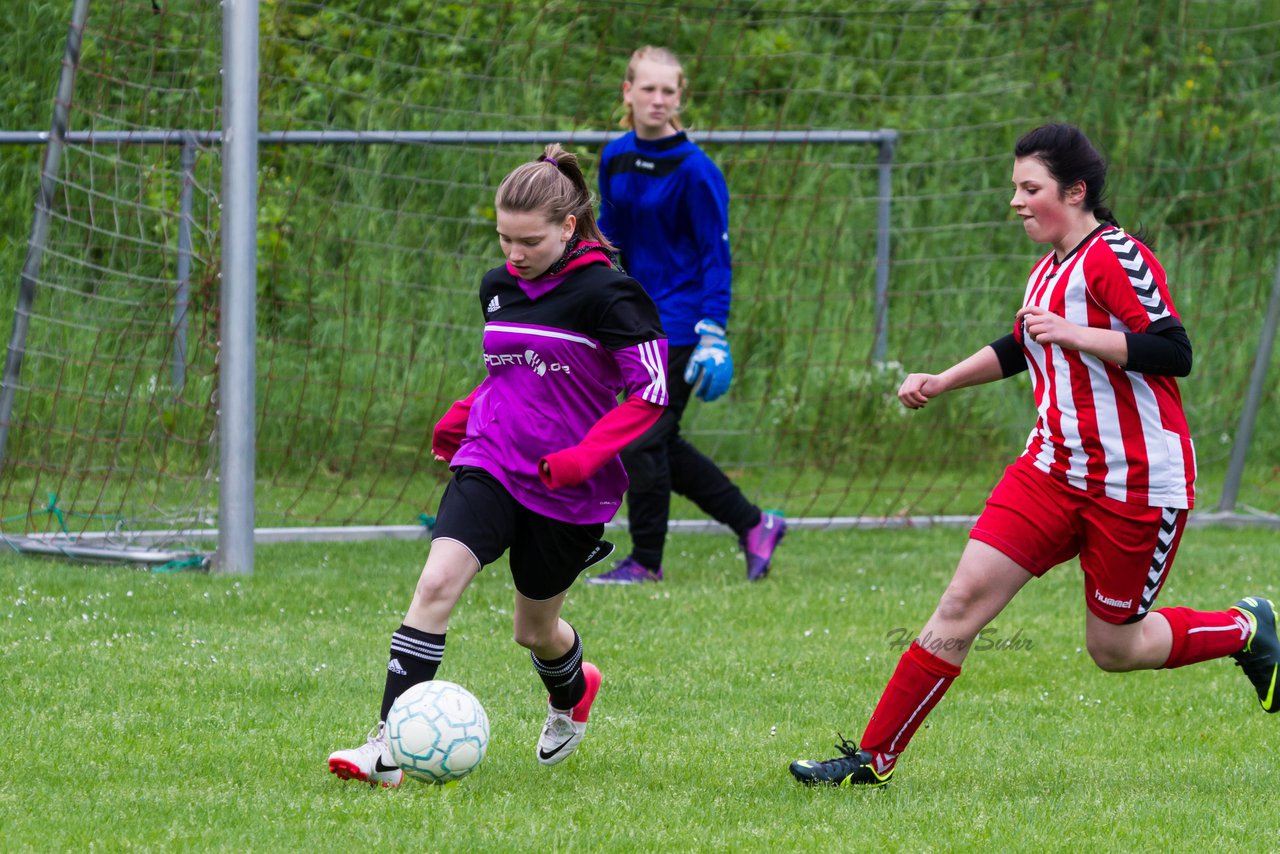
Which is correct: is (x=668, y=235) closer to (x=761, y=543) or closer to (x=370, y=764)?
(x=761, y=543)

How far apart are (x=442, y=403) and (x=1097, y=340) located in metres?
6.38

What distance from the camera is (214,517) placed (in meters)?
8.15

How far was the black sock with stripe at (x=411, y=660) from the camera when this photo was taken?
3.77 m

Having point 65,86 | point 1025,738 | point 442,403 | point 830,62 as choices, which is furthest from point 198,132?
point 830,62

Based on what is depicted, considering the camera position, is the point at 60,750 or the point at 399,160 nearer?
the point at 60,750

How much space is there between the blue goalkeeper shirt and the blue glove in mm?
74

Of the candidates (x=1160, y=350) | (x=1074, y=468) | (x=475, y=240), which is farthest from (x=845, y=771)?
(x=475, y=240)

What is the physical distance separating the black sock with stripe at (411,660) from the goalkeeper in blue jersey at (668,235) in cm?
274

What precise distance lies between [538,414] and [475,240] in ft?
24.6

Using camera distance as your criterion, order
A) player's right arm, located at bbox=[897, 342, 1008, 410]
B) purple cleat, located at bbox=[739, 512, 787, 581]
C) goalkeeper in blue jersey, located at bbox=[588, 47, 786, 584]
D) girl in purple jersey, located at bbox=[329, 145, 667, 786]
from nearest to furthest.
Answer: girl in purple jersey, located at bbox=[329, 145, 667, 786], player's right arm, located at bbox=[897, 342, 1008, 410], goalkeeper in blue jersey, located at bbox=[588, 47, 786, 584], purple cleat, located at bbox=[739, 512, 787, 581]

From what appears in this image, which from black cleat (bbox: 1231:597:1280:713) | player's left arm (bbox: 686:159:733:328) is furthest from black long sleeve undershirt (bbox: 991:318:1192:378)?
Result: player's left arm (bbox: 686:159:733:328)

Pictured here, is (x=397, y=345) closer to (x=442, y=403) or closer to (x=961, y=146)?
(x=442, y=403)

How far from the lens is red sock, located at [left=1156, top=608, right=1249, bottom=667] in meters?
4.30

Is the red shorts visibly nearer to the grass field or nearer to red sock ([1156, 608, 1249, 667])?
red sock ([1156, 608, 1249, 667])
